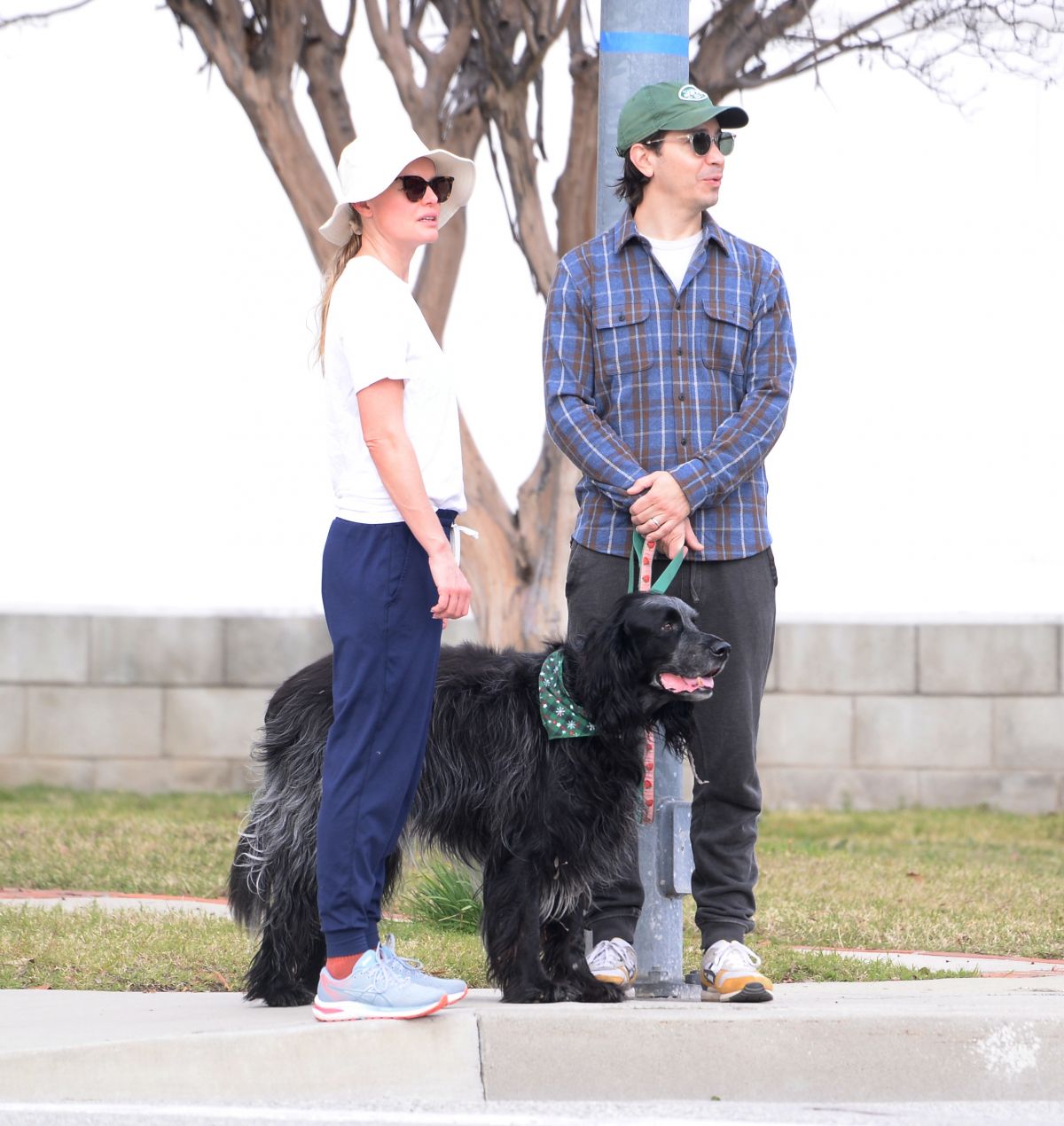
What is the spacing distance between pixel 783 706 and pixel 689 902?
346 centimetres

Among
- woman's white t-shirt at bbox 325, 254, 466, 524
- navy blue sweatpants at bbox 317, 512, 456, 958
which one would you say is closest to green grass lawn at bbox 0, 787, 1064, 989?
navy blue sweatpants at bbox 317, 512, 456, 958

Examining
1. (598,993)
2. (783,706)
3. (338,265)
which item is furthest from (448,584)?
(783,706)

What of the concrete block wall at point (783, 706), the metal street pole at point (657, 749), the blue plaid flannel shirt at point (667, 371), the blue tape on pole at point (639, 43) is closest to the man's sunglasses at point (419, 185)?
the blue plaid flannel shirt at point (667, 371)

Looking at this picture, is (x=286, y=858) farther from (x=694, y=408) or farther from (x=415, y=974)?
(x=694, y=408)

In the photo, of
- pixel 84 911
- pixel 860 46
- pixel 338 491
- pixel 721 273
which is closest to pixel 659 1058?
pixel 338 491

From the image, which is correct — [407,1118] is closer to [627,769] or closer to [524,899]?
[524,899]

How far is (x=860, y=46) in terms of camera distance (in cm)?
943

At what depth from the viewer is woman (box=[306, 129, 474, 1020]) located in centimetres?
427

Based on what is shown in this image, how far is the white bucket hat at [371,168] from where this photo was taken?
14.1 ft

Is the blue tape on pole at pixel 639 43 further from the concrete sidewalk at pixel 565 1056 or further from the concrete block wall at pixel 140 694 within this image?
the concrete block wall at pixel 140 694

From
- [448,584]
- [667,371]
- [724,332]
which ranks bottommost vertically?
[448,584]

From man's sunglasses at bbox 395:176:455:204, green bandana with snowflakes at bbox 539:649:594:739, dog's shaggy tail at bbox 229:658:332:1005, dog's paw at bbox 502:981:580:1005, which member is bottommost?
dog's paw at bbox 502:981:580:1005

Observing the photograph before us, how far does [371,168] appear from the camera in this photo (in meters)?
4.31

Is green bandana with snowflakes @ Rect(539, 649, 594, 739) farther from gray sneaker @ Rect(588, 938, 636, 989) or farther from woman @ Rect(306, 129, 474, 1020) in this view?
gray sneaker @ Rect(588, 938, 636, 989)
